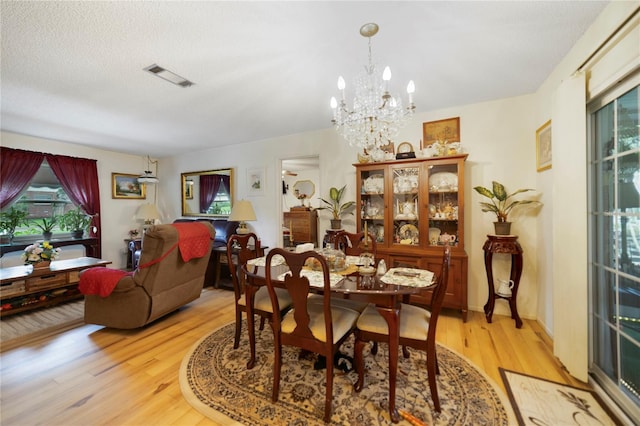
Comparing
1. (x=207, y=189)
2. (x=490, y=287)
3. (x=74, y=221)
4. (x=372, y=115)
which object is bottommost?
(x=490, y=287)

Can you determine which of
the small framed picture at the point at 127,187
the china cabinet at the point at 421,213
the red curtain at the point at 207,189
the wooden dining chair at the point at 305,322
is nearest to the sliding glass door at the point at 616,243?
the china cabinet at the point at 421,213

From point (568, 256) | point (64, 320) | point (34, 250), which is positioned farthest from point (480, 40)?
point (34, 250)

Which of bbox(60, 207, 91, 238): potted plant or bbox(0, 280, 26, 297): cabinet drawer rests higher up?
bbox(60, 207, 91, 238): potted plant

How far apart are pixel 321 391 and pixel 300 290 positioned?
2.59 feet

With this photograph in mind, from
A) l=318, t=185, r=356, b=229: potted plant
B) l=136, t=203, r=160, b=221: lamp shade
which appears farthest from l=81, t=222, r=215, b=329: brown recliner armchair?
l=136, t=203, r=160, b=221: lamp shade

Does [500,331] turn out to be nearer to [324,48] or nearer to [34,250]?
[324,48]

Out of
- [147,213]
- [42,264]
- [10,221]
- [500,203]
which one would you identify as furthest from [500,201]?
[10,221]

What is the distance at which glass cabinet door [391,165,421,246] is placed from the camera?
3017 mm

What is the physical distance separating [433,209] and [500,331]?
1376mm

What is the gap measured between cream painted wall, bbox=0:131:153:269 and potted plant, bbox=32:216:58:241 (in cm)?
71

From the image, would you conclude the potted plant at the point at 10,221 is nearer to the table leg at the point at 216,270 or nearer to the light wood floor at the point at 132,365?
the light wood floor at the point at 132,365

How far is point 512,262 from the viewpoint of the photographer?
8.91 feet

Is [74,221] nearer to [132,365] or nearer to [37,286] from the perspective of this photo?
[37,286]

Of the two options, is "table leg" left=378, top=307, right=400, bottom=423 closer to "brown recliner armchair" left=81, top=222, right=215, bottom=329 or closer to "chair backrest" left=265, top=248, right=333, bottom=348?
"chair backrest" left=265, top=248, right=333, bottom=348
